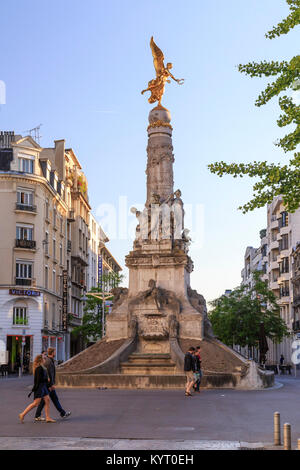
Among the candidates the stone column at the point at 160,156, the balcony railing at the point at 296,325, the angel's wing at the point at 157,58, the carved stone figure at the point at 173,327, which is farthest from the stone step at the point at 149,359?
the balcony railing at the point at 296,325

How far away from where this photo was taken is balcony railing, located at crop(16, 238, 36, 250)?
54562 mm

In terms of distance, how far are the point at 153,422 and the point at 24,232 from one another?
4225 cm

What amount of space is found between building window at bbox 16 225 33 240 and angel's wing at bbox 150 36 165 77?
878 inches

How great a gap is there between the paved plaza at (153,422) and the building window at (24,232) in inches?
1300

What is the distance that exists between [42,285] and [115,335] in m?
25.7

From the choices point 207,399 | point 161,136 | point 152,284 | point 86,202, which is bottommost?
point 207,399

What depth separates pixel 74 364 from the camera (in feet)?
98.8

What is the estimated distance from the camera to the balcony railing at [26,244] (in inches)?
2148

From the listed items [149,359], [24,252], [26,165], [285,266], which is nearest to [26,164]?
[26,165]

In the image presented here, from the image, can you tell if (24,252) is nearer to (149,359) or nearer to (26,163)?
(26,163)
